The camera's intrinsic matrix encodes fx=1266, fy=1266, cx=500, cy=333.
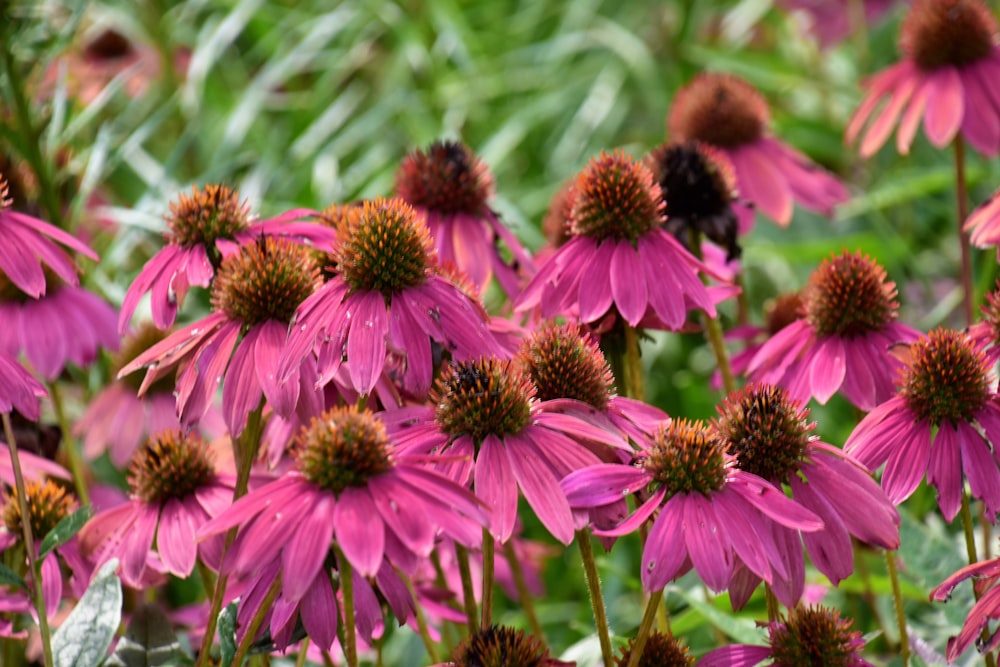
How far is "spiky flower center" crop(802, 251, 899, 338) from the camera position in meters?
1.02

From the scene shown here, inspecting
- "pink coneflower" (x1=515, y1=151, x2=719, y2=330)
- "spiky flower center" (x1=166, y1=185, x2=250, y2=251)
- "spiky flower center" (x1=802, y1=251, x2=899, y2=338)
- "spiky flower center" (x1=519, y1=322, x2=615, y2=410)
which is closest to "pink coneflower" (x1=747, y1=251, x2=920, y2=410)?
"spiky flower center" (x1=802, y1=251, x2=899, y2=338)

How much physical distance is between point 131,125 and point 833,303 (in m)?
1.71

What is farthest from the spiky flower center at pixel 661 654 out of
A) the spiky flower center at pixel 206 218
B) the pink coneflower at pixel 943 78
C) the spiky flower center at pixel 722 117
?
the spiky flower center at pixel 722 117

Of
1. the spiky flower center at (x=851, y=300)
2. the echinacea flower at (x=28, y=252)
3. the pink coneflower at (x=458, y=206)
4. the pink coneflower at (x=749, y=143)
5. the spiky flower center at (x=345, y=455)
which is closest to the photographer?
the spiky flower center at (x=345, y=455)

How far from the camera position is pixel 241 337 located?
0.90 metres

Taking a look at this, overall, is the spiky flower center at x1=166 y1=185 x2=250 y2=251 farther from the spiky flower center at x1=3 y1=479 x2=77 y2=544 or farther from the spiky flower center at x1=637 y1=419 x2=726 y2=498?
the spiky flower center at x1=637 y1=419 x2=726 y2=498

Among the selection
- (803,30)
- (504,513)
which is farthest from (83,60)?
(504,513)

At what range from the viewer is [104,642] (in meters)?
0.87

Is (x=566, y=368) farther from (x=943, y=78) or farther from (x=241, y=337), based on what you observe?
(x=943, y=78)

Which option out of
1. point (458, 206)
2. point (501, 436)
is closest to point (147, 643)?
point (501, 436)

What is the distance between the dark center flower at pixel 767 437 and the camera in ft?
2.65

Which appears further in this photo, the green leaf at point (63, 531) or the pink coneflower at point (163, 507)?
the pink coneflower at point (163, 507)

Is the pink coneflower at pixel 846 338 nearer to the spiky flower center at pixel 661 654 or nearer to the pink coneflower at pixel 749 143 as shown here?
A: the spiky flower center at pixel 661 654

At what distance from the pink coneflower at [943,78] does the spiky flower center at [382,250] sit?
0.65 m
